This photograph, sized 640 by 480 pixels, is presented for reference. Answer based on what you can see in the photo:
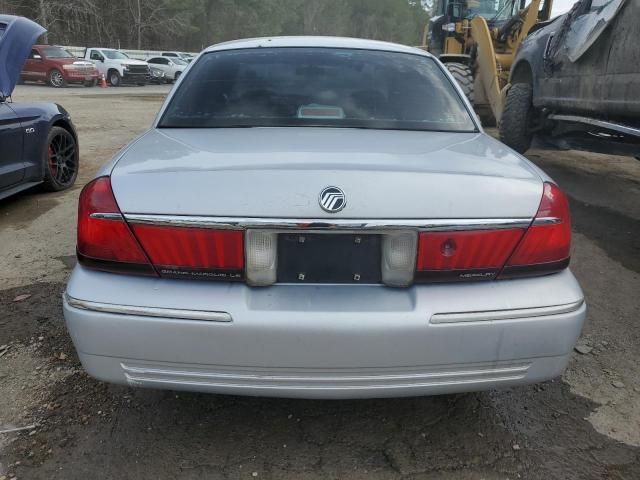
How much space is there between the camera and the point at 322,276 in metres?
1.87

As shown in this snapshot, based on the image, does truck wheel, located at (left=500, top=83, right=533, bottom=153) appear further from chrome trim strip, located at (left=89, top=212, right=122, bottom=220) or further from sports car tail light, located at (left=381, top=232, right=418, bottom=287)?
chrome trim strip, located at (left=89, top=212, right=122, bottom=220)

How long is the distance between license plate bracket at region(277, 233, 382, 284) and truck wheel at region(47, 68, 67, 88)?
28.2 meters

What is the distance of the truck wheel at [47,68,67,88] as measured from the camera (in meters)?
26.2

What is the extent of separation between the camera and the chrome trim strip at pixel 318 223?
1776mm

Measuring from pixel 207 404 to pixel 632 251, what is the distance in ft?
12.1

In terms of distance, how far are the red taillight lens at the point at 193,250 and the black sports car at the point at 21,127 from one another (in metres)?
3.71

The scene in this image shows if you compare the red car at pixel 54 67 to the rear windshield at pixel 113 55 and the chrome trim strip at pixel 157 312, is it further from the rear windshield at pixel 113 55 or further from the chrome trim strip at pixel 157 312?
the chrome trim strip at pixel 157 312

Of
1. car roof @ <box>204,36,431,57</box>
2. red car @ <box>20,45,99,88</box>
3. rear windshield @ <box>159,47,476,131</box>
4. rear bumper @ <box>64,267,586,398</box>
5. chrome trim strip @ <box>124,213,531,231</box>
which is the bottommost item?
red car @ <box>20,45,99,88</box>

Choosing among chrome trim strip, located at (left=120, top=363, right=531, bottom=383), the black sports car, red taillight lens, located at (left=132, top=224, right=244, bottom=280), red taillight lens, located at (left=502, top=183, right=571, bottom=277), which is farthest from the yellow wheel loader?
red taillight lens, located at (left=132, top=224, right=244, bottom=280)

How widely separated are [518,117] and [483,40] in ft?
8.33

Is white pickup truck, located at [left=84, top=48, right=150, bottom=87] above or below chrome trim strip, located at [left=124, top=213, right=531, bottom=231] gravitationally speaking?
below

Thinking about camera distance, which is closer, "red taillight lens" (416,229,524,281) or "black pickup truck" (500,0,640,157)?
"red taillight lens" (416,229,524,281)

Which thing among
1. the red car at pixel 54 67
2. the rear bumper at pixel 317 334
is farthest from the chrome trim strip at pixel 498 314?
the red car at pixel 54 67

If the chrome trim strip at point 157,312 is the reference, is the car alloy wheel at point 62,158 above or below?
below
